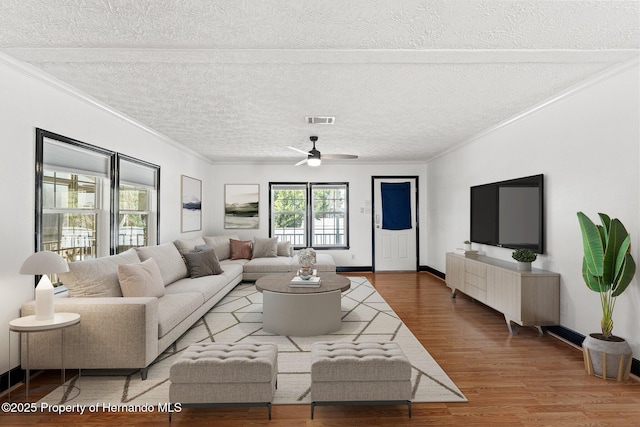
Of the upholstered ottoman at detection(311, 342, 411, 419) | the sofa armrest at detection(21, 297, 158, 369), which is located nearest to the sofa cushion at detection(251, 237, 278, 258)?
the sofa armrest at detection(21, 297, 158, 369)

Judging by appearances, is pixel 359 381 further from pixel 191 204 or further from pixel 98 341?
pixel 191 204

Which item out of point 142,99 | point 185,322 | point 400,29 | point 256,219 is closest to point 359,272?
point 256,219

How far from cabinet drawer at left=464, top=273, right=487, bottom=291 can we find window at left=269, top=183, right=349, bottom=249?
3343 mm

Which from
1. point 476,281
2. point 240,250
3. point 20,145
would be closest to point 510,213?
point 476,281

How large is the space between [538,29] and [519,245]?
283cm

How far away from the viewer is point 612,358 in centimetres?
280

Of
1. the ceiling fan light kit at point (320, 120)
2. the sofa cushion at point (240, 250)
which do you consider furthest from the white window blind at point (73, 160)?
the sofa cushion at point (240, 250)

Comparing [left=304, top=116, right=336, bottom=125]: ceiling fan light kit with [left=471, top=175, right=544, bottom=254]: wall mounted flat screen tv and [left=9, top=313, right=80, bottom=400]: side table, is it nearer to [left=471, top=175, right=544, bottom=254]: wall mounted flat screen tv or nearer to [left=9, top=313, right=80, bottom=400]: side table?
[left=471, top=175, right=544, bottom=254]: wall mounted flat screen tv

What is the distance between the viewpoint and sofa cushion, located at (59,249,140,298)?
9.95ft

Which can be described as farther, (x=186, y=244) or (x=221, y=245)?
(x=221, y=245)

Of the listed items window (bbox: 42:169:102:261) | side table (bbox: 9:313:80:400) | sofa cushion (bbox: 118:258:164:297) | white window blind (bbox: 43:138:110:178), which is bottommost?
side table (bbox: 9:313:80:400)

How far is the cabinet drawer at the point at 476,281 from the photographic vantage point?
A: 4.55 metres

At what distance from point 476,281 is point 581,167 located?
1985mm

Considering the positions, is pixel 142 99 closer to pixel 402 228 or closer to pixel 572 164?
pixel 572 164
